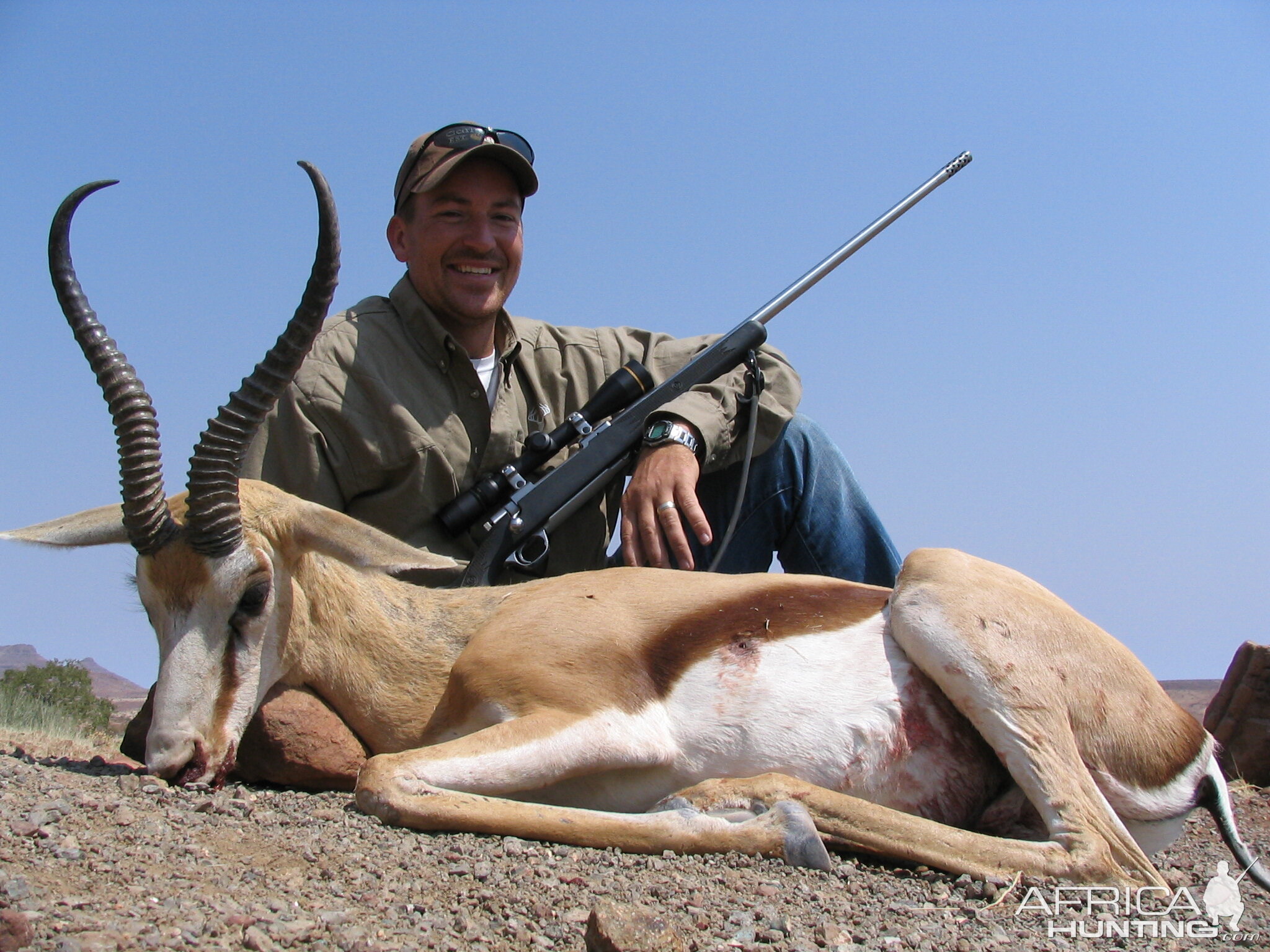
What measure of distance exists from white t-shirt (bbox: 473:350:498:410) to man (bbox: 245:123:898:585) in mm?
12

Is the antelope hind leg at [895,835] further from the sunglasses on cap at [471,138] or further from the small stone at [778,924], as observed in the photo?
the sunglasses on cap at [471,138]

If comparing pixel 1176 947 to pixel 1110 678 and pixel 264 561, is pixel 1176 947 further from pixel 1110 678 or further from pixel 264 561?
pixel 264 561

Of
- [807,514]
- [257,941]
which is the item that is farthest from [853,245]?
[257,941]

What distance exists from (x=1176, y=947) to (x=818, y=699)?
1.42 metres

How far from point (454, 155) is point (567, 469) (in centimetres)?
206

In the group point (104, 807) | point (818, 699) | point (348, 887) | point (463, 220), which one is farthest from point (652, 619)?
point (463, 220)

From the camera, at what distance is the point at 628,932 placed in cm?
249

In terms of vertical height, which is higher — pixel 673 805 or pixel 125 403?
pixel 125 403

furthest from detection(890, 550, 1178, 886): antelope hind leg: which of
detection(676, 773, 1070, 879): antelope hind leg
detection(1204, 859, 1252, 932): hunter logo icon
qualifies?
detection(1204, 859, 1252, 932): hunter logo icon

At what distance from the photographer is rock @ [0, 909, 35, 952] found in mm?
2160

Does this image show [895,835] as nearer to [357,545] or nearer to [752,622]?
[752,622]

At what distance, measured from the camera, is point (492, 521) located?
17.5 feet

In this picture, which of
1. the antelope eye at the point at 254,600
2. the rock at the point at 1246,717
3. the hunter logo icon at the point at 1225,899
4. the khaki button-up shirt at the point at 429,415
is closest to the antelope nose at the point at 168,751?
the antelope eye at the point at 254,600

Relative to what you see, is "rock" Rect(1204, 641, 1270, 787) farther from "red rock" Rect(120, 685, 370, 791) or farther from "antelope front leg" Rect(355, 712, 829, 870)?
"red rock" Rect(120, 685, 370, 791)
